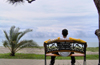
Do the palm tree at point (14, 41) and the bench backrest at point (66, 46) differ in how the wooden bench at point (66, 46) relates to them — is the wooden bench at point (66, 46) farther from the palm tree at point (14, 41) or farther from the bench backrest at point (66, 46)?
the palm tree at point (14, 41)

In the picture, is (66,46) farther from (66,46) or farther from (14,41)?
(14,41)

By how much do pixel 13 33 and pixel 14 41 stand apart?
0.61 meters

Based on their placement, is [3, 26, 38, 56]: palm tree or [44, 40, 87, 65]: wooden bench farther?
[3, 26, 38, 56]: palm tree

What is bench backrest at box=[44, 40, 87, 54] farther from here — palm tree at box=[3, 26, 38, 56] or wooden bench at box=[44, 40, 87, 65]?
palm tree at box=[3, 26, 38, 56]

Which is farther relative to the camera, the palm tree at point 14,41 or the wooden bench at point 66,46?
the palm tree at point 14,41

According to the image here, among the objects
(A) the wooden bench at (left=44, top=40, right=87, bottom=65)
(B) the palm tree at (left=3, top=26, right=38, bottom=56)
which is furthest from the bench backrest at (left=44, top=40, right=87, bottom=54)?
(B) the palm tree at (left=3, top=26, right=38, bottom=56)

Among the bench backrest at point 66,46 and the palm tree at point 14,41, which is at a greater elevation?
the bench backrest at point 66,46

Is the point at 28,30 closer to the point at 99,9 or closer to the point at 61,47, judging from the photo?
the point at 61,47

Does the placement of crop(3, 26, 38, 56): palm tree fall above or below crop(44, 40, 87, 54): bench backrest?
below

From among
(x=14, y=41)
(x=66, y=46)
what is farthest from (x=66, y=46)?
(x=14, y=41)

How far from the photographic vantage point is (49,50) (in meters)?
4.22

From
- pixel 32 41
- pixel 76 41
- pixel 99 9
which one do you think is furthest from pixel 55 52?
pixel 32 41

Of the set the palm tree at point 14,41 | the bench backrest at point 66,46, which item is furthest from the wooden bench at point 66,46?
the palm tree at point 14,41

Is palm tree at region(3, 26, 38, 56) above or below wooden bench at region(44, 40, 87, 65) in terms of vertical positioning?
below
